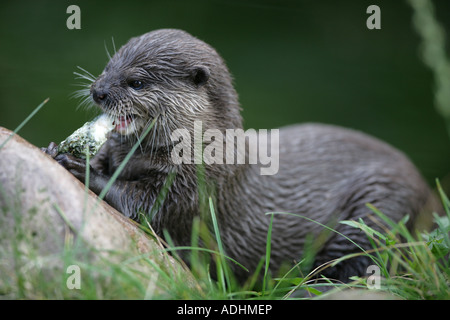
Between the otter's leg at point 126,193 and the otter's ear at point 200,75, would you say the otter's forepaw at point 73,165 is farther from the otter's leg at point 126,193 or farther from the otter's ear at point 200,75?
the otter's ear at point 200,75

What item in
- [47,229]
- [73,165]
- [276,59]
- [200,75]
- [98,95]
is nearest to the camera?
[47,229]

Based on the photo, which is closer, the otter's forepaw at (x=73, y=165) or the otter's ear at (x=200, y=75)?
the otter's forepaw at (x=73, y=165)

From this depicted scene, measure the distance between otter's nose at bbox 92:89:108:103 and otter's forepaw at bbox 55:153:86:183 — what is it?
0.31 meters

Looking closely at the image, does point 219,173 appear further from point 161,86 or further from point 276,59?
point 276,59

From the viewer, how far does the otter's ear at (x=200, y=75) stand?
9.42 feet

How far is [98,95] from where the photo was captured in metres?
2.75

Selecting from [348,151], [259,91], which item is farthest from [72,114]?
[348,151]

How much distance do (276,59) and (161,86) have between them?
5.50 metres

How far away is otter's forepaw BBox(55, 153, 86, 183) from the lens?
8.57ft

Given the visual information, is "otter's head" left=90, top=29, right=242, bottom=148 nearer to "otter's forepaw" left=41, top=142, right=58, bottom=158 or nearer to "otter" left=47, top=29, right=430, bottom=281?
"otter" left=47, top=29, right=430, bottom=281

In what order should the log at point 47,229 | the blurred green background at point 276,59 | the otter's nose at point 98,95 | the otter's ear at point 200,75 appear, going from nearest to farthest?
the log at point 47,229
the otter's nose at point 98,95
the otter's ear at point 200,75
the blurred green background at point 276,59

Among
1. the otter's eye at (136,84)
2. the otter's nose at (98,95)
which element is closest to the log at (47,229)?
the otter's nose at (98,95)

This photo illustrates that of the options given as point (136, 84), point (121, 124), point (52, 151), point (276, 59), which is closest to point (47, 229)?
point (52, 151)
